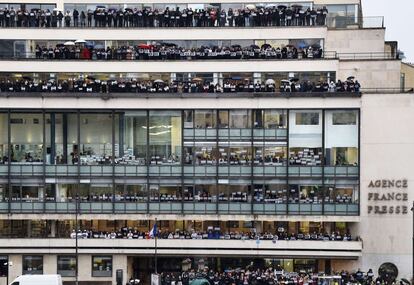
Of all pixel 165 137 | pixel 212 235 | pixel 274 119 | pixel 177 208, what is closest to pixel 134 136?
pixel 165 137

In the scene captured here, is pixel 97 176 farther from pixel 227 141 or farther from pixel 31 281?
pixel 31 281

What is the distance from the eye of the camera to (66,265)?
79.3m

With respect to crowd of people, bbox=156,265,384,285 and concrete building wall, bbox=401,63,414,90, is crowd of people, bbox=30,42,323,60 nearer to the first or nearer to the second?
concrete building wall, bbox=401,63,414,90

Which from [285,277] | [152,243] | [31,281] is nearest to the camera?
[31,281]

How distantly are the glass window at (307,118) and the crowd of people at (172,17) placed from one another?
9013 millimetres


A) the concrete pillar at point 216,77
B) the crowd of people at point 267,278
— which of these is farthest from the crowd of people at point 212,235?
the concrete pillar at point 216,77

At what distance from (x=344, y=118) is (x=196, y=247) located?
1549cm

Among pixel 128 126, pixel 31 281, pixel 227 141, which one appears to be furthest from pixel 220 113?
pixel 31 281

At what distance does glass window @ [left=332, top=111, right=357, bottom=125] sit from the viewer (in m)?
77.8

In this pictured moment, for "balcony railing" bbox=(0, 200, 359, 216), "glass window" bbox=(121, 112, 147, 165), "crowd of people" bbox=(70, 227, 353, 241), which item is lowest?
"crowd of people" bbox=(70, 227, 353, 241)

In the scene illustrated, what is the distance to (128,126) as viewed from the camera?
8069cm

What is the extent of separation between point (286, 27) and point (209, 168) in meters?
14.0

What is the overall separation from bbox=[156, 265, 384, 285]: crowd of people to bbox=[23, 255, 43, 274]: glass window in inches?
320

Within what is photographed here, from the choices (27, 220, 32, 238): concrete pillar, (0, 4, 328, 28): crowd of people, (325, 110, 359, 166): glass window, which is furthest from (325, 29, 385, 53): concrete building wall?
(27, 220, 32, 238): concrete pillar
